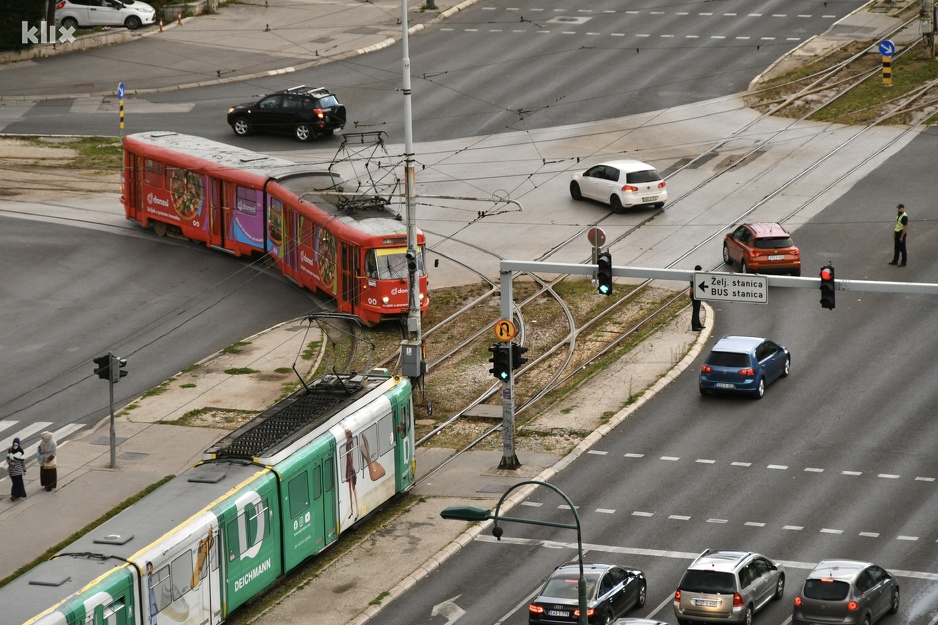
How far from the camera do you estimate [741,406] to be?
42.6 m

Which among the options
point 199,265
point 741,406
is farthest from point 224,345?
point 741,406

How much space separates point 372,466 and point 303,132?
3073cm

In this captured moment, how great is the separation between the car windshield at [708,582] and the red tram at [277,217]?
1701 cm

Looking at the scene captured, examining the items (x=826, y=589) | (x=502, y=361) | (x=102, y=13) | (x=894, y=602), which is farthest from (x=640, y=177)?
(x=102, y=13)

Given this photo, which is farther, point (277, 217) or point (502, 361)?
point (277, 217)

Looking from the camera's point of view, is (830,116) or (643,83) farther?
(643,83)

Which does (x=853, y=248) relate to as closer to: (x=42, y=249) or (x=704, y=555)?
(x=704, y=555)

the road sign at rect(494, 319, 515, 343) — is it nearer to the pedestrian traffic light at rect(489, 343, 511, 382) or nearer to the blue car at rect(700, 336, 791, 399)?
the pedestrian traffic light at rect(489, 343, 511, 382)

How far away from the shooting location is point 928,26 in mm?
67000

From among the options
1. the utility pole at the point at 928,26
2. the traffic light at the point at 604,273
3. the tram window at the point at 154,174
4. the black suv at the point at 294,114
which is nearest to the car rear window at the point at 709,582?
the traffic light at the point at 604,273

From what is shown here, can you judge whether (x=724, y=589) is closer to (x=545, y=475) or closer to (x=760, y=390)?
(x=545, y=475)

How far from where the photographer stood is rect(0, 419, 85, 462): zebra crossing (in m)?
40.7

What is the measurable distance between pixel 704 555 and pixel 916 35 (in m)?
44.4

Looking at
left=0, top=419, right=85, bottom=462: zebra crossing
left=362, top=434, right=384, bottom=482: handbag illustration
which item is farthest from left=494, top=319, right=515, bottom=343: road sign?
left=0, top=419, right=85, bottom=462: zebra crossing
